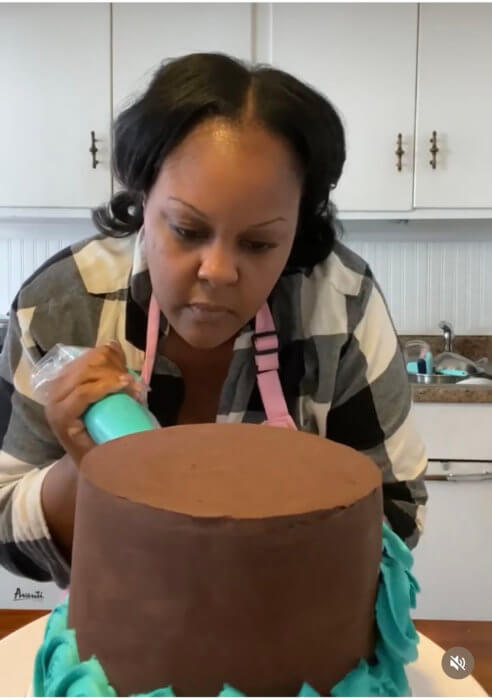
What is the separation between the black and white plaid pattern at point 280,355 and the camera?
0.67m

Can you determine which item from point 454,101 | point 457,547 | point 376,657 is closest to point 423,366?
point 457,547

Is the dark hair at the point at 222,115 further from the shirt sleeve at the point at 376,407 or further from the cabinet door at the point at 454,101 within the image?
the cabinet door at the point at 454,101

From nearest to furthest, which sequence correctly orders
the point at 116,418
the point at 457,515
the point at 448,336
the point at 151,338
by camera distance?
the point at 116,418 < the point at 151,338 < the point at 457,515 < the point at 448,336

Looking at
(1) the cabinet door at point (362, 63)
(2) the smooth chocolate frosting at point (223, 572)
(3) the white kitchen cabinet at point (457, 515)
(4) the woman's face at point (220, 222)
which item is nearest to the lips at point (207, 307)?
(4) the woman's face at point (220, 222)

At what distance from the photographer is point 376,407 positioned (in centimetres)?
71

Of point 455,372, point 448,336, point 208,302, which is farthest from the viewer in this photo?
point 448,336

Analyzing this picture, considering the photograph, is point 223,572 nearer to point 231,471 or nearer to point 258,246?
point 231,471

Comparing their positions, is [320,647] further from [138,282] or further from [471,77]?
[471,77]

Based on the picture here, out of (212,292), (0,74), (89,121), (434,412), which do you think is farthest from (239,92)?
(0,74)

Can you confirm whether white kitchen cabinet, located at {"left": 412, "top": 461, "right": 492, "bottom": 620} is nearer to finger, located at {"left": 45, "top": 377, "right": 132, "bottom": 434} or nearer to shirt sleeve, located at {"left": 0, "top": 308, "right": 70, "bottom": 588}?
shirt sleeve, located at {"left": 0, "top": 308, "right": 70, "bottom": 588}

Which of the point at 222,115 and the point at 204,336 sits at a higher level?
the point at 222,115

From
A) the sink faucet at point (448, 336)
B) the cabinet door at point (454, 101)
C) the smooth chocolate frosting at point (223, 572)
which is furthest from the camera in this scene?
the sink faucet at point (448, 336)

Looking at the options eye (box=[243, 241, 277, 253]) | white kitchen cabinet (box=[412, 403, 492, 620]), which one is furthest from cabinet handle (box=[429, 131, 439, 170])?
eye (box=[243, 241, 277, 253])

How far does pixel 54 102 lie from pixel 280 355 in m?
1.28
